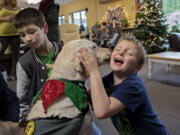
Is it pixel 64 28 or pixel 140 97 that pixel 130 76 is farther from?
pixel 64 28

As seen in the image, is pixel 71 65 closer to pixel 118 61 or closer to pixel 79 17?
pixel 118 61

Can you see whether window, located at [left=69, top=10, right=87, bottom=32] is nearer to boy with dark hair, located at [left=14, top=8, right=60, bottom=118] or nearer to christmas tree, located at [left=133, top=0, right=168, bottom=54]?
christmas tree, located at [left=133, top=0, right=168, bottom=54]

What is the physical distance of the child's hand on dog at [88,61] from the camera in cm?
83

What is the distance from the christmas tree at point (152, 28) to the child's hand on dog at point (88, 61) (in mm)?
4449

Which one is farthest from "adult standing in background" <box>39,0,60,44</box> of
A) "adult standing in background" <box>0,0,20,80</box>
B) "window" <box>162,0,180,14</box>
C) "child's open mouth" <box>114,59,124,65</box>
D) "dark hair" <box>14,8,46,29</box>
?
"window" <box>162,0,180,14</box>

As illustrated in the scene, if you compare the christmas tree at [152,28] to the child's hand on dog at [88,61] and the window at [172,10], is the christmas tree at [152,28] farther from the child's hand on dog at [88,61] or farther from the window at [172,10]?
the child's hand on dog at [88,61]

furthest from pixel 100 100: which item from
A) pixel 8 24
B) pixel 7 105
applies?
pixel 8 24

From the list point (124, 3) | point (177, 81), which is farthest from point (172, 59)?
point (124, 3)

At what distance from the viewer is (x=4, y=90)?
3.16 feet

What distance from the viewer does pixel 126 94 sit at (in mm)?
813

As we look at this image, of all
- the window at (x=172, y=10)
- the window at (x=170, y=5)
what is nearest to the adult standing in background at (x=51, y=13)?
the window at (x=172, y=10)

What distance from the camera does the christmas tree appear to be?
4938 millimetres

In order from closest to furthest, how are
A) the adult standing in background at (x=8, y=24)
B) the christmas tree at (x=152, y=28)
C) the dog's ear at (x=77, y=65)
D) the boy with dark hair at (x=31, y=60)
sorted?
the dog's ear at (x=77, y=65) → the boy with dark hair at (x=31, y=60) → the adult standing in background at (x=8, y=24) → the christmas tree at (x=152, y=28)

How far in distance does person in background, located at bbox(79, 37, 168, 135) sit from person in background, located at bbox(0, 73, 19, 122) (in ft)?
1.68
